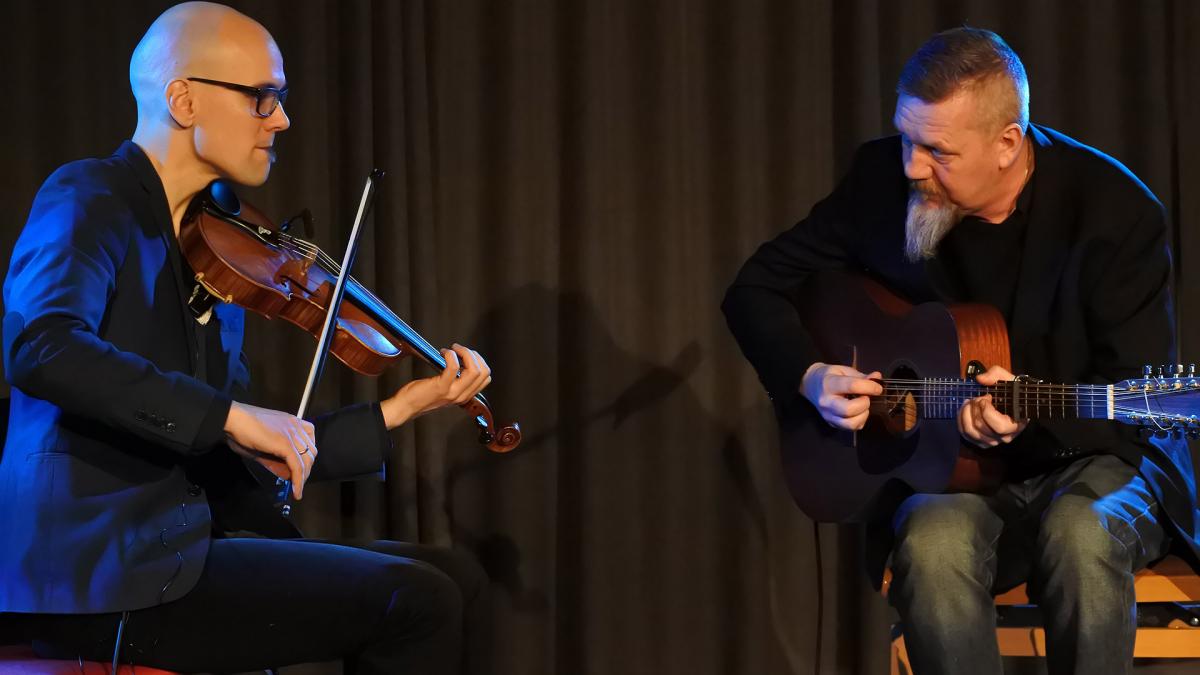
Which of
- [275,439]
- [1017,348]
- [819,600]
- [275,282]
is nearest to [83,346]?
[275,439]

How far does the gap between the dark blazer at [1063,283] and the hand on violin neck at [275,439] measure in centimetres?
116

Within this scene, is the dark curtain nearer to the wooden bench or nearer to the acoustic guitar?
the acoustic guitar

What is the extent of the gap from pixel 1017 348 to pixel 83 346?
5.64ft

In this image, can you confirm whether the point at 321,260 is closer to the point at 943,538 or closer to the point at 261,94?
the point at 261,94

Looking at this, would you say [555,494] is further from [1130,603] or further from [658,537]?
[1130,603]

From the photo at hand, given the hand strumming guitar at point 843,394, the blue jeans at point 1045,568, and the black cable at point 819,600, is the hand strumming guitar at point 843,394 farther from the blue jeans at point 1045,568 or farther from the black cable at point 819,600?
the black cable at point 819,600

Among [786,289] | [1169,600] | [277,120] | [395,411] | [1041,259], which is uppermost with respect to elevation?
[277,120]

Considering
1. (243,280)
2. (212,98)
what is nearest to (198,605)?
(243,280)

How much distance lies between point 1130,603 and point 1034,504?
33 cm

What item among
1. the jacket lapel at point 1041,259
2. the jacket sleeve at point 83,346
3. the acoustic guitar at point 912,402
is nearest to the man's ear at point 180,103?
the jacket sleeve at point 83,346

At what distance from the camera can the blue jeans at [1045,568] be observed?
6.61ft

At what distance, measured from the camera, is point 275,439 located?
1.82 meters

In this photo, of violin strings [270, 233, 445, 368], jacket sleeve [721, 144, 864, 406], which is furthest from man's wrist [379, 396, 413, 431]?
jacket sleeve [721, 144, 864, 406]

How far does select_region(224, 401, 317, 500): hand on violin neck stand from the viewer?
1.82 metres
